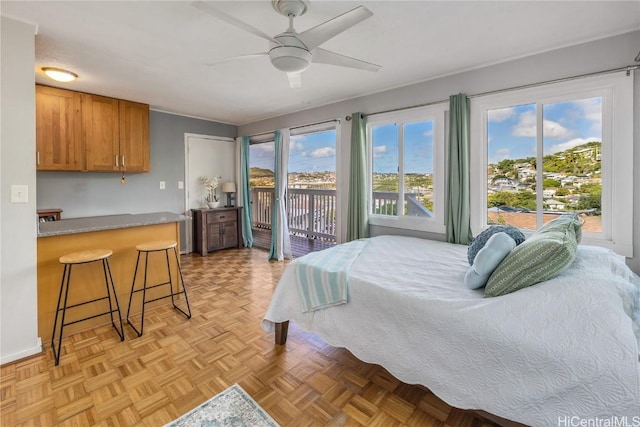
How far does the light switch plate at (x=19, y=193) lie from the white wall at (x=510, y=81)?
3089mm

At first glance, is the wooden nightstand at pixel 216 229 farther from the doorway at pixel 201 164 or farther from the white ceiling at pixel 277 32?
the white ceiling at pixel 277 32

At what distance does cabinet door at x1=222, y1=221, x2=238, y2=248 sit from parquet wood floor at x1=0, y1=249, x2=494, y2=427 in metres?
2.68

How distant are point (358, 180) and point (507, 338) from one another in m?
2.63

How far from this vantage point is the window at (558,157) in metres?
2.25

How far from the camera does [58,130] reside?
11.1 ft

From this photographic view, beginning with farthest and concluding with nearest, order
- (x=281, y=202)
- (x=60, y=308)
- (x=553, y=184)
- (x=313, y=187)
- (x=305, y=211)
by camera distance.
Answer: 1. (x=305, y=211)
2. (x=313, y=187)
3. (x=281, y=202)
4. (x=553, y=184)
5. (x=60, y=308)

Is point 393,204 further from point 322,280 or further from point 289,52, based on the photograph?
point 289,52

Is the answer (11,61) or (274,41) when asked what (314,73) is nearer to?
(274,41)

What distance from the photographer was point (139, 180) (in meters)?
4.48

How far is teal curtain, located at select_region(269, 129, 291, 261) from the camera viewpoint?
186 inches

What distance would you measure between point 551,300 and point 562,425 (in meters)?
0.49

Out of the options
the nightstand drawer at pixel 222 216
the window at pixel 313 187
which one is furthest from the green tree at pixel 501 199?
the nightstand drawer at pixel 222 216

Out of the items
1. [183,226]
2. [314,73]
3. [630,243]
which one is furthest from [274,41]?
[183,226]

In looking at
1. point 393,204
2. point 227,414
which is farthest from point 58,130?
point 393,204
